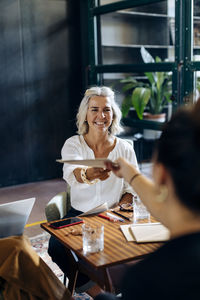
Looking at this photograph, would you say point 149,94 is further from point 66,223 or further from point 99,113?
point 66,223

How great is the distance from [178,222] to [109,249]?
0.83m

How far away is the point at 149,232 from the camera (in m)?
1.85

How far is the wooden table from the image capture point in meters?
1.59

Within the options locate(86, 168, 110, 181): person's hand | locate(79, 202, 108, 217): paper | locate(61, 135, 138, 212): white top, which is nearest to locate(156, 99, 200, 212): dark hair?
locate(86, 168, 110, 181): person's hand

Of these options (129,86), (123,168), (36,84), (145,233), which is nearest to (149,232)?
(145,233)

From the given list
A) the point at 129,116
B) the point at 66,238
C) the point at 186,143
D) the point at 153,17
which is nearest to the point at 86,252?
the point at 66,238

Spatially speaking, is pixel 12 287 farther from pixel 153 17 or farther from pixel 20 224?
pixel 153 17

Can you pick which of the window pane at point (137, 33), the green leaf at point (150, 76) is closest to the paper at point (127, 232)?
the green leaf at point (150, 76)

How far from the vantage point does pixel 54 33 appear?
520 centimetres

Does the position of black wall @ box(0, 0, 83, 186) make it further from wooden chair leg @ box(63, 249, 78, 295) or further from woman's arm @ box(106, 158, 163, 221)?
woman's arm @ box(106, 158, 163, 221)

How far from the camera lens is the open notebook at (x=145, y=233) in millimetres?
1771

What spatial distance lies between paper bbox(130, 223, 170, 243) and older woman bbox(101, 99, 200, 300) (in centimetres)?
83

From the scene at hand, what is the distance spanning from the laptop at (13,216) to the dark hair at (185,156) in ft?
3.73

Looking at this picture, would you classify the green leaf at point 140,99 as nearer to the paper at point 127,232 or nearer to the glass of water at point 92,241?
the paper at point 127,232
